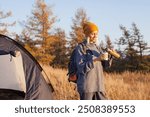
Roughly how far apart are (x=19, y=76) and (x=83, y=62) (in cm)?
185

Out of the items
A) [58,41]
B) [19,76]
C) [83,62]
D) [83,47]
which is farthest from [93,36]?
[58,41]

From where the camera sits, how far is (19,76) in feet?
25.7

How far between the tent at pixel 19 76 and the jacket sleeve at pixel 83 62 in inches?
65.9

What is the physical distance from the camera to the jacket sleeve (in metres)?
6.46

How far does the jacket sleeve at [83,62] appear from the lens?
646 centimetres

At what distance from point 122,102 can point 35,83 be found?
2.06m

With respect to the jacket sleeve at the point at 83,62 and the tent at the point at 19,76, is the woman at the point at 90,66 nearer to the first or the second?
the jacket sleeve at the point at 83,62

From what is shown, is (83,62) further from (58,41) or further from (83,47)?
(58,41)

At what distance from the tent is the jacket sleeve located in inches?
65.9

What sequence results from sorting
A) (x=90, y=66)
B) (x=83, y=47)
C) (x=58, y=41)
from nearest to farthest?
(x=90, y=66) < (x=83, y=47) < (x=58, y=41)

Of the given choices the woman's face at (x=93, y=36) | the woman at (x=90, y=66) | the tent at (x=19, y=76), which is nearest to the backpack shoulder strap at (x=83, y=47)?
the woman at (x=90, y=66)

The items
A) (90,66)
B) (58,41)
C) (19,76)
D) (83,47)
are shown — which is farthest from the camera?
(58,41)

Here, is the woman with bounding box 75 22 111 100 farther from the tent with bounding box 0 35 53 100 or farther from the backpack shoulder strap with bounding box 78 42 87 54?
the tent with bounding box 0 35 53 100

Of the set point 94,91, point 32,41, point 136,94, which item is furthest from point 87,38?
point 32,41
